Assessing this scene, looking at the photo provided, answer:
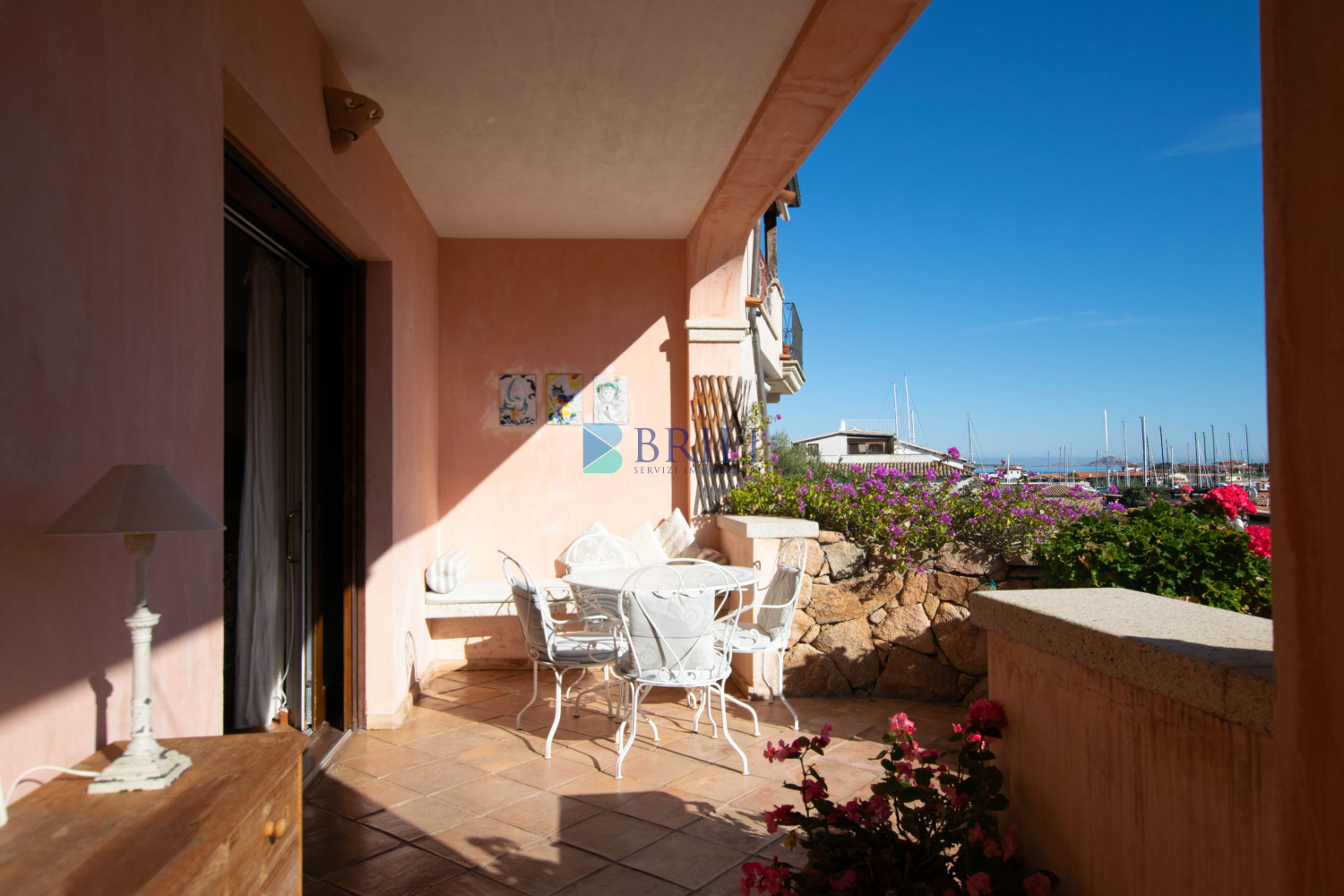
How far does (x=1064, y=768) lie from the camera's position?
1505mm

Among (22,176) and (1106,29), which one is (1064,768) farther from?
(1106,29)

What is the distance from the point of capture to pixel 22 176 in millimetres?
1268

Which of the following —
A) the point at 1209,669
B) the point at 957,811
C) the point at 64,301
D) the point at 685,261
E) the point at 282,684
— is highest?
the point at 685,261

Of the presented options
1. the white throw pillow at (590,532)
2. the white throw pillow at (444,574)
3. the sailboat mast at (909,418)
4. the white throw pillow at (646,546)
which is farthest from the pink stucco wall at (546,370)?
the sailboat mast at (909,418)

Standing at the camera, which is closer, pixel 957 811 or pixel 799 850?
pixel 957 811

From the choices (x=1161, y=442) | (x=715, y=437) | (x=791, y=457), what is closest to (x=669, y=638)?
(x=715, y=437)

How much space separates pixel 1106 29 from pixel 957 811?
8.79 meters

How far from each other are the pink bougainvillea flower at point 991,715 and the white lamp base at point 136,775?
1.58 meters

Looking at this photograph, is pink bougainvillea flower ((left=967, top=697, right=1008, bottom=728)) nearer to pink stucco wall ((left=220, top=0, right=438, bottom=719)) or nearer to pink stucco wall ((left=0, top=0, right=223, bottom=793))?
pink stucco wall ((left=0, top=0, right=223, bottom=793))

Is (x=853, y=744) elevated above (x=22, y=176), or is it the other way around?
(x=22, y=176)

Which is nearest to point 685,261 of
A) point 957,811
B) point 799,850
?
point 799,850

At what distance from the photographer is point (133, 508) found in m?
1.27

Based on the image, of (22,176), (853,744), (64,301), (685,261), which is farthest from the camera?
(685,261)

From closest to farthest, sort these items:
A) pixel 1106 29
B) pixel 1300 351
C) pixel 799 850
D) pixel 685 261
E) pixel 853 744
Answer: pixel 1300 351, pixel 799 850, pixel 853 744, pixel 685 261, pixel 1106 29
